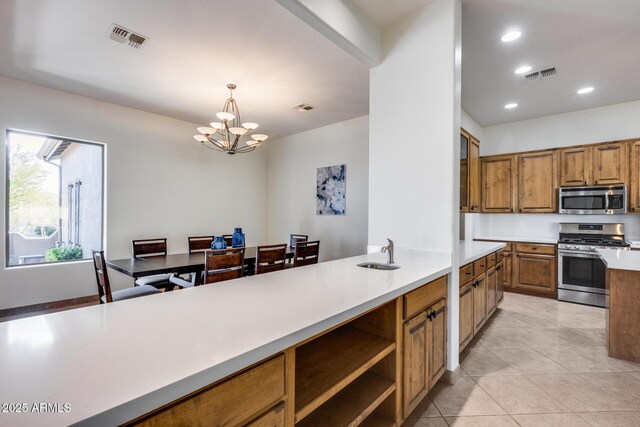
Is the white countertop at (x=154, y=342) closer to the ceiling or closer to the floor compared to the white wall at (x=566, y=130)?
closer to the floor

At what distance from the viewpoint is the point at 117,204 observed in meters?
4.24

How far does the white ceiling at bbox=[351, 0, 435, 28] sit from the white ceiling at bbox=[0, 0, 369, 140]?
49cm

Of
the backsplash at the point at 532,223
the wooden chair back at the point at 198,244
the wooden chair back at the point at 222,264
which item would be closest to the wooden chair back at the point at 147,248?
the wooden chair back at the point at 198,244

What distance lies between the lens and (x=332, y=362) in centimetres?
133

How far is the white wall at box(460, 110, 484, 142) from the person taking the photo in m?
4.36

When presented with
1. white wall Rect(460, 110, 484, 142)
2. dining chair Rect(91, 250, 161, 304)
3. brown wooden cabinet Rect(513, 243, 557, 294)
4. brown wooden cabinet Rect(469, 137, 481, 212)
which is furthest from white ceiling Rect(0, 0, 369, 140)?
brown wooden cabinet Rect(513, 243, 557, 294)

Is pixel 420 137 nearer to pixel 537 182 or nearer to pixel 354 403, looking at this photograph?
pixel 354 403

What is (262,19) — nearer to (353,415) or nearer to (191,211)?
(353,415)

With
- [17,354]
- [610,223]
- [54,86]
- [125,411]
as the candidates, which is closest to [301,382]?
[125,411]

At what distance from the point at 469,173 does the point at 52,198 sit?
5793 mm

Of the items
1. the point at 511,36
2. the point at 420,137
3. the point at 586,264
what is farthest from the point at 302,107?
the point at 586,264

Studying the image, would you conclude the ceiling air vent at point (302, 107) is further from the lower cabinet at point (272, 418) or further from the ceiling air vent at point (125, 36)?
the lower cabinet at point (272, 418)

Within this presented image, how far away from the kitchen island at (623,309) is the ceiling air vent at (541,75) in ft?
6.72

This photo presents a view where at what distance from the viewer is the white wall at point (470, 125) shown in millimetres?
4359
